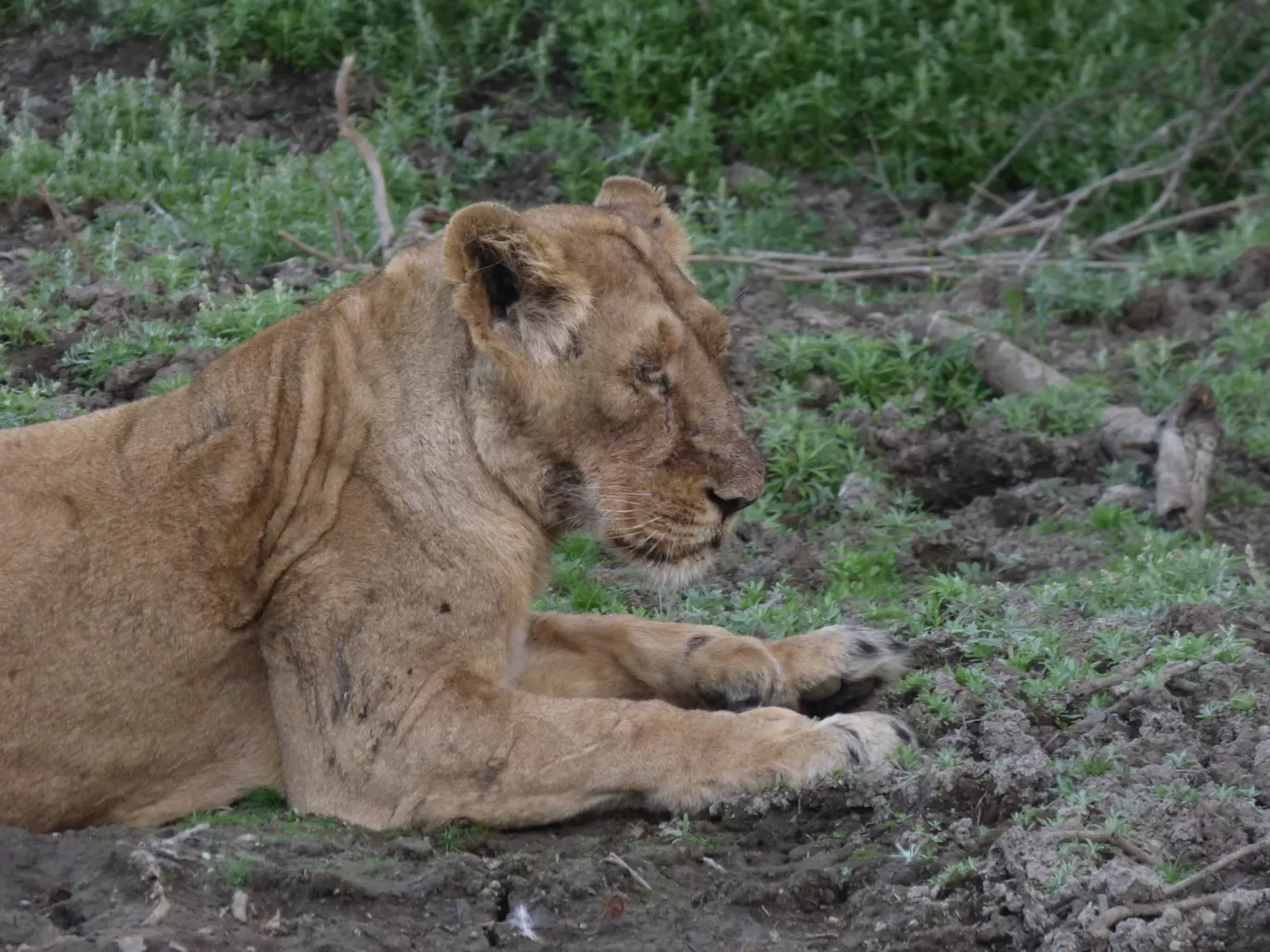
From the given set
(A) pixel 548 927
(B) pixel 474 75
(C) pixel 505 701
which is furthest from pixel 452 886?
(B) pixel 474 75

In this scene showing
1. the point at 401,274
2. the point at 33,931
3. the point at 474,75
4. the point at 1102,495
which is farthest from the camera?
the point at 474,75

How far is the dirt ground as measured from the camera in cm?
363

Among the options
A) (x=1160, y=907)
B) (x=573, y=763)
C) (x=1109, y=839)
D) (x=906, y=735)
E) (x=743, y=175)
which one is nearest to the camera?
(x=1160, y=907)

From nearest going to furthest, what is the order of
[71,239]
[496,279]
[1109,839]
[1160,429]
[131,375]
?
[1109,839]
[496,279]
[131,375]
[1160,429]
[71,239]

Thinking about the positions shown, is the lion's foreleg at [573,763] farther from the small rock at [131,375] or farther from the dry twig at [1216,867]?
the small rock at [131,375]

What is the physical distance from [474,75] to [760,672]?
571 cm

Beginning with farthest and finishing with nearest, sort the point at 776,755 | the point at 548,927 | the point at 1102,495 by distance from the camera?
the point at 1102,495 → the point at 776,755 → the point at 548,927

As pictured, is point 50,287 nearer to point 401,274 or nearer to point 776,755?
point 401,274

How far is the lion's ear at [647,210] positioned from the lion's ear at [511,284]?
0.75 m

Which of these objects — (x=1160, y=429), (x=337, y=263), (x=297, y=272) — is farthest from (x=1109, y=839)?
(x=297, y=272)

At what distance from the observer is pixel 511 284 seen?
466 cm

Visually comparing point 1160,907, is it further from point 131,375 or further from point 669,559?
point 131,375

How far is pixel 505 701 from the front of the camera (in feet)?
14.7

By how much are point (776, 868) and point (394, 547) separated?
1.23 m
